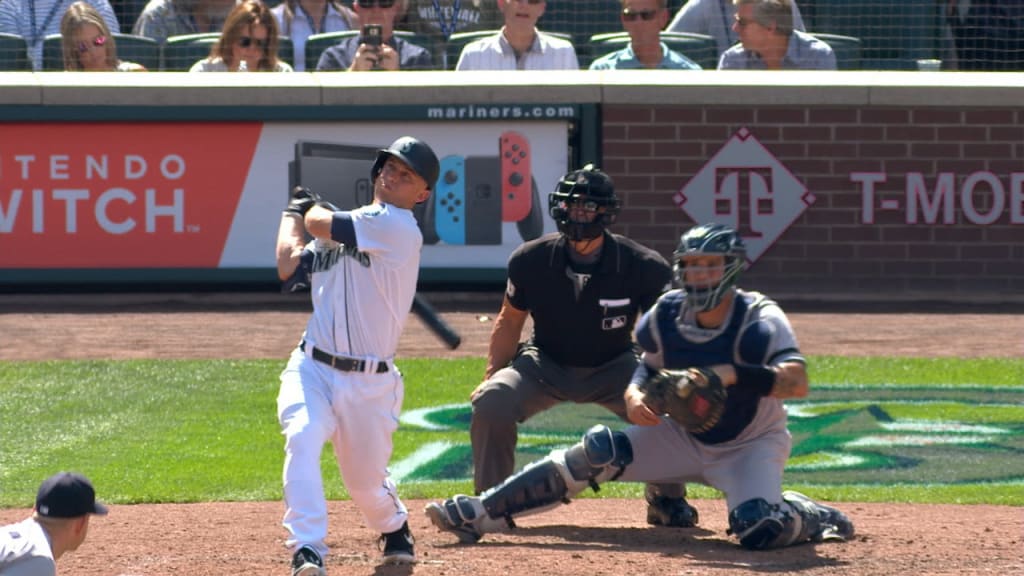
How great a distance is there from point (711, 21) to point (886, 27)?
1425mm

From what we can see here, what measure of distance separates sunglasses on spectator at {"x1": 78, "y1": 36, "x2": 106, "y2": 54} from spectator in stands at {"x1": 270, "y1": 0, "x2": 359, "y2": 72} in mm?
1456

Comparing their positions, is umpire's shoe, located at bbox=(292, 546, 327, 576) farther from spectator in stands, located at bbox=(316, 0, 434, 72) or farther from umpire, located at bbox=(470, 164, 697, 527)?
spectator in stands, located at bbox=(316, 0, 434, 72)

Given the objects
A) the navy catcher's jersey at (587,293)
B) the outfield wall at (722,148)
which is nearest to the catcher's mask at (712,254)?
the navy catcher's jersey at (587,293)

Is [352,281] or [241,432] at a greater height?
[352,281]

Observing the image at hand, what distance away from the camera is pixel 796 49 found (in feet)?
43.3

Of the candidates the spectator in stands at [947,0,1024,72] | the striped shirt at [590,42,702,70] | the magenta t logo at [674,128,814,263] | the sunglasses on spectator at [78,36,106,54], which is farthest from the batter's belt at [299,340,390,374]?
the spectator in stands at [947,0,1024,72]

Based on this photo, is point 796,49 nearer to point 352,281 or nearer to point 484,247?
point 484,247

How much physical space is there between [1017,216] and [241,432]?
6.74 meters

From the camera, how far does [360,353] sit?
18.3 feet

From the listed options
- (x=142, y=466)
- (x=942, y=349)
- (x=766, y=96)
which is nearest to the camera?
(x=142, y=466)

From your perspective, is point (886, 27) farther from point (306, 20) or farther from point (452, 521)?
point (452, 521)

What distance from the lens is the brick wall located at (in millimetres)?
12812

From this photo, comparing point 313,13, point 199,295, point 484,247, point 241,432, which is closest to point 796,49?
point 484,247

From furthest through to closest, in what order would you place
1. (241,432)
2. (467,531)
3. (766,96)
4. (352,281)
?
(766,96) < (241,432) < (467,531) < (352,281)
